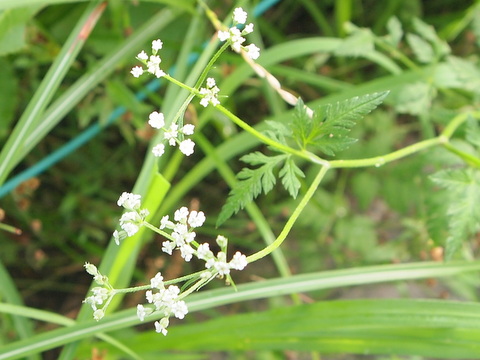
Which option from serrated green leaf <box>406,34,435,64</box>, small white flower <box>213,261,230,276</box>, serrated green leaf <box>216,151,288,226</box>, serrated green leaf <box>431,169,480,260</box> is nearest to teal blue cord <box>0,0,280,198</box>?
serrated green leaf <box>406,34,435,64</box>

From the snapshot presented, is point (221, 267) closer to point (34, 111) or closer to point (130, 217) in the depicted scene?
point (130, 217)

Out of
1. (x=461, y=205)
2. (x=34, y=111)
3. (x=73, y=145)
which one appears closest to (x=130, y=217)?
(x=34, y=111)

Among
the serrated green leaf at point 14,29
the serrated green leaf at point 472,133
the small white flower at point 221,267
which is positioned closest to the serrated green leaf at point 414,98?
the serrated green leaf at point 472,133

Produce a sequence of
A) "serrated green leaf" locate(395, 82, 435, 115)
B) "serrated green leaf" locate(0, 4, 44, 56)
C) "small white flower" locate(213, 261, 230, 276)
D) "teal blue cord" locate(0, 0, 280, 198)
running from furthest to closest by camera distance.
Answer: "teal blue cord" locate(0, 0, 280, 198), "serrated green leaf" locate(395, 82, 435, 115), "serrated green leaf" locate(0, 4, 44, 56), "small white flower" locate(213, 261, 230, 276)

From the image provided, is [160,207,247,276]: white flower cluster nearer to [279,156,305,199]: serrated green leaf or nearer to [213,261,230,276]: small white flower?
[213,261,230,276]: small white flower

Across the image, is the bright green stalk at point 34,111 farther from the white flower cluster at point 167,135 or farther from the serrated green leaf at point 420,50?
the serrated green leaf at point 420,50

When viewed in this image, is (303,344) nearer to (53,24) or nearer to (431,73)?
(431,73)

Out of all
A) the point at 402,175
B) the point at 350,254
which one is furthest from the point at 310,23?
the point at 350,254

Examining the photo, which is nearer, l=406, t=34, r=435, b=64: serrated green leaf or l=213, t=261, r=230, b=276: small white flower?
l=213, t=261, r=230, b=276: small white flower
